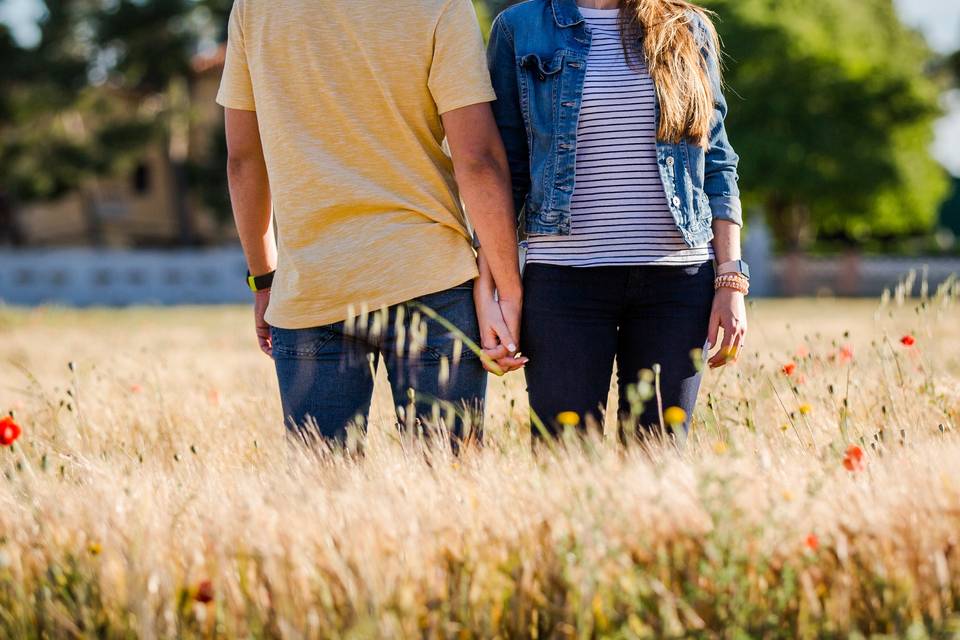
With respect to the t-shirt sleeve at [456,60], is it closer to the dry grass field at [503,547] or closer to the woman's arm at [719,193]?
the woman's arm at [719,193]

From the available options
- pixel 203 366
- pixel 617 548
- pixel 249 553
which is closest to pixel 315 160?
pixel 249 553

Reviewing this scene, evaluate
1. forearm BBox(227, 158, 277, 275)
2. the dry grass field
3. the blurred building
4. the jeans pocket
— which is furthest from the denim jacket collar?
the blurred building

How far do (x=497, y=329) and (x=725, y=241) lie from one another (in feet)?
2.54

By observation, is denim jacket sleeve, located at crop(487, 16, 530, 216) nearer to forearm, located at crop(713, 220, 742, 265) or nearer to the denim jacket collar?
the denim jacket collar

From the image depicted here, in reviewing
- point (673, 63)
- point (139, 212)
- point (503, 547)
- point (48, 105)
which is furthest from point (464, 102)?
point (139, 212)

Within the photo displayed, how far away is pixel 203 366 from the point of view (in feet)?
29.2

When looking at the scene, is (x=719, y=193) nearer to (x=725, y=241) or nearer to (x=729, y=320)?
(x=725, y=241)

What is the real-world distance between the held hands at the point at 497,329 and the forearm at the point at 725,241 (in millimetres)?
667

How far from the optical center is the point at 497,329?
2721mm

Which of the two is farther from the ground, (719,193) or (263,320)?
(719,193)

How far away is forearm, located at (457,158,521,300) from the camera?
266cm

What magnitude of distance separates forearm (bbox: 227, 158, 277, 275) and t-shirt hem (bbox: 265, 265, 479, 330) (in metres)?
0.28

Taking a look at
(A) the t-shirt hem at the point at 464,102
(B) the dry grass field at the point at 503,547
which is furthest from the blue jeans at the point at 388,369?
(A) the t-shirt hem at the point at 464,102

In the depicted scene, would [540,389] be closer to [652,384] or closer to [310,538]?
[652,384]
